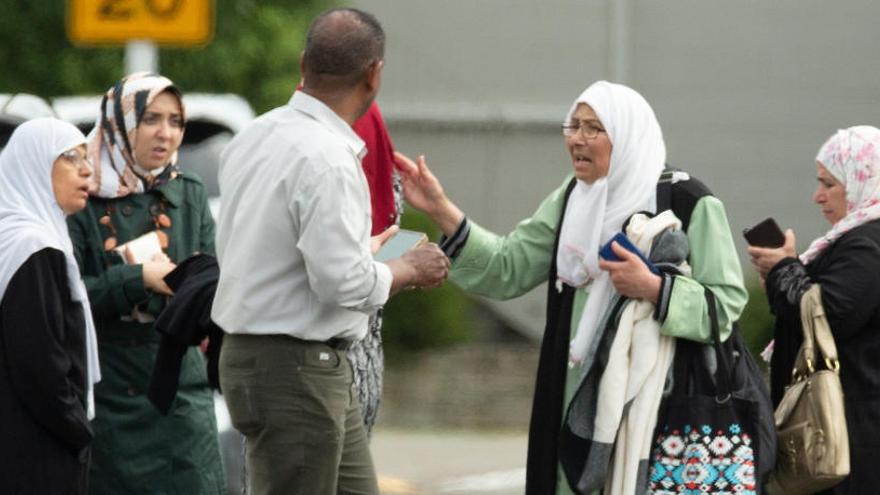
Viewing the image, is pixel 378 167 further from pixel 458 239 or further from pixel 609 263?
pixel 609 263

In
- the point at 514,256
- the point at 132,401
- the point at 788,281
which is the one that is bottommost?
the point at 132,401

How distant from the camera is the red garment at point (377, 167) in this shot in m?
6.21

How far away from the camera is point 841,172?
6.64 metres

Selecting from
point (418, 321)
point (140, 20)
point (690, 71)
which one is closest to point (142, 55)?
point (140, 20)

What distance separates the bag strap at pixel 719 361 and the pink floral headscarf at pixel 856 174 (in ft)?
2.52

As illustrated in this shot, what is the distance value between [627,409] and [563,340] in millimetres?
379

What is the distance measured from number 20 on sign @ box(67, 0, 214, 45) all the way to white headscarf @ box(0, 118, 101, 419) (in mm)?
2670

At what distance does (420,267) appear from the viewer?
5.55 metres

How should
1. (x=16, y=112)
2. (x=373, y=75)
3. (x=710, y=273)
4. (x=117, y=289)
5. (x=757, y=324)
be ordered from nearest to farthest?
1. (x=373, y=75)
2. (x=710, y=273)
3. (x=117, y=289)
4. (x=16, y=112)
5. (x=757, y=324)

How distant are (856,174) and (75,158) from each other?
2494mm

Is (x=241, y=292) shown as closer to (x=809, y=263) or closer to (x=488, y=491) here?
(x=809, y=263)

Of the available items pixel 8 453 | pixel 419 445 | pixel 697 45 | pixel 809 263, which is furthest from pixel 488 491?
pixel 697 45

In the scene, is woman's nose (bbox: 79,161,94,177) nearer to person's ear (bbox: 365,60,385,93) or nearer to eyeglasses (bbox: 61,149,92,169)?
eyeglasses (bbox: 61,149,92,169)

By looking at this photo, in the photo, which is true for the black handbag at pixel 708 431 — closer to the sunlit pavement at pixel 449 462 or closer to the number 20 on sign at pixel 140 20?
the number 20 on sign at pixel 140 20
